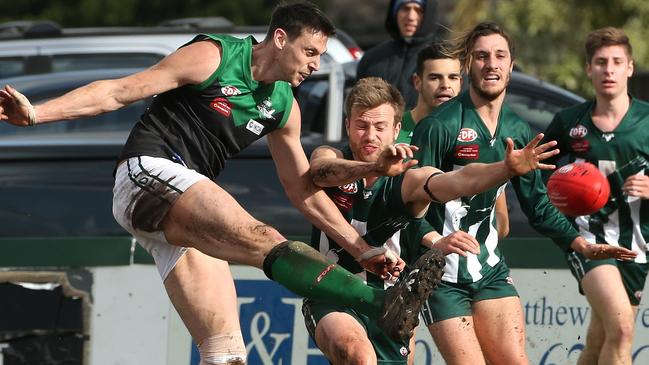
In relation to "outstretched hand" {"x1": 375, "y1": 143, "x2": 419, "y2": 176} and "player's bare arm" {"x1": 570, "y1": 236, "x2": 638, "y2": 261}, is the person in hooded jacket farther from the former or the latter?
"outstretched hand" {"x1": 375, "y1": 143, "x2": 419, "y2": 176}

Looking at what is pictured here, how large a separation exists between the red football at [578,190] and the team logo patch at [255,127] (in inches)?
67.5

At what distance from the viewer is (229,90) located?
6672 millimetres

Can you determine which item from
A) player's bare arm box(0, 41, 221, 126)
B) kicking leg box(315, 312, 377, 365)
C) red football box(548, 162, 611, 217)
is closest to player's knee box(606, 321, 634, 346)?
red football box(548, 162, 611, 217)

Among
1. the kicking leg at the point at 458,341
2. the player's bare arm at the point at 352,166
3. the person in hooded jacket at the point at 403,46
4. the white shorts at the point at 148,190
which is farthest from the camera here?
the person in hooded jacket at the point at 403,46

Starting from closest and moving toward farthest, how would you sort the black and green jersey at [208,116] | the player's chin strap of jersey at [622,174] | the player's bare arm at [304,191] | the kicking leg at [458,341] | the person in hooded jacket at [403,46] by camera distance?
1. the black and green jersey at [208,116]
2. the player's bare arm at [304,191]
3. the kicking leg at [458,341]
4. the player's chin strap of jersey at [622,174]
5. the person in hooded jacket at [403,46]

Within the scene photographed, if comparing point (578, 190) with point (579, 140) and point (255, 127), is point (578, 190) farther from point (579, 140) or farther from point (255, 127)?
point (255, 127)

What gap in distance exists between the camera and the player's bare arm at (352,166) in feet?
21.2

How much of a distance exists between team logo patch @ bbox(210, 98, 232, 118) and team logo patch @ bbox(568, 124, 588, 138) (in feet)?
8.44

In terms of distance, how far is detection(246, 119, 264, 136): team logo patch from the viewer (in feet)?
22.2

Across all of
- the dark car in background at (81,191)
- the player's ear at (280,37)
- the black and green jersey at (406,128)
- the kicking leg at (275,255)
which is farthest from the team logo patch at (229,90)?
the dark car in background at (81,191)

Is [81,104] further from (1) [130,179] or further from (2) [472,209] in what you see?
(2) [472,209]

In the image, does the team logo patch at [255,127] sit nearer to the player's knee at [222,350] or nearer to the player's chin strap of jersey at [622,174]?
the player's knee at [222,350]

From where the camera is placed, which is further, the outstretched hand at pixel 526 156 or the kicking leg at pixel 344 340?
the kicking leg at pixel 344 340

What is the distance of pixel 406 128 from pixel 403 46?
64.8 inches
